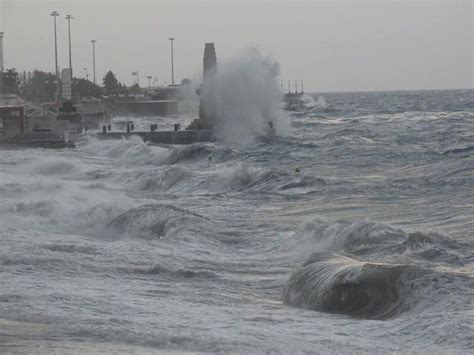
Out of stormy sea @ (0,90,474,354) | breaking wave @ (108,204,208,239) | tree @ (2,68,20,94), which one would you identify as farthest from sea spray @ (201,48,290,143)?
tree @ (2,68,20,94)

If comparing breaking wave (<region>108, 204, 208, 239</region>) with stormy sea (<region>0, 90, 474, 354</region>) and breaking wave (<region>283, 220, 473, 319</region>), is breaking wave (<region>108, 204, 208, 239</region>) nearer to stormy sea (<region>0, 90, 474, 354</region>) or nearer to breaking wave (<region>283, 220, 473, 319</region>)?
stormy sea (<region>0, 90, 474, 354</region>)

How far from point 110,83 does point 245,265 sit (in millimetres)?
142524

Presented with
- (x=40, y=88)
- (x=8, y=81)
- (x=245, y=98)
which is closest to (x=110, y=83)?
(x=40, y=88)

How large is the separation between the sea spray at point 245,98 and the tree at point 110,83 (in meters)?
89.1

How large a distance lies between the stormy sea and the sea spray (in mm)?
28880

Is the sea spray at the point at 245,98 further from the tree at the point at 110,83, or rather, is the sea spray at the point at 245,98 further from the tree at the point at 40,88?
the tree at the point at 110,83

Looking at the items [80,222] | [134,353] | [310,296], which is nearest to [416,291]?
[310,296]

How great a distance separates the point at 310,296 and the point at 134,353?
3165mm

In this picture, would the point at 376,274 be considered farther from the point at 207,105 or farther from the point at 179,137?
the point at 207,105

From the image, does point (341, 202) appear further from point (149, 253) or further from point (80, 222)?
point (149, 253)

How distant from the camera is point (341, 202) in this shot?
2203 cm

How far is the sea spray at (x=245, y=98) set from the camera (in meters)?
58.2

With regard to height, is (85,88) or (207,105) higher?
(85,88)

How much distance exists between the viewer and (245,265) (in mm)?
13875
